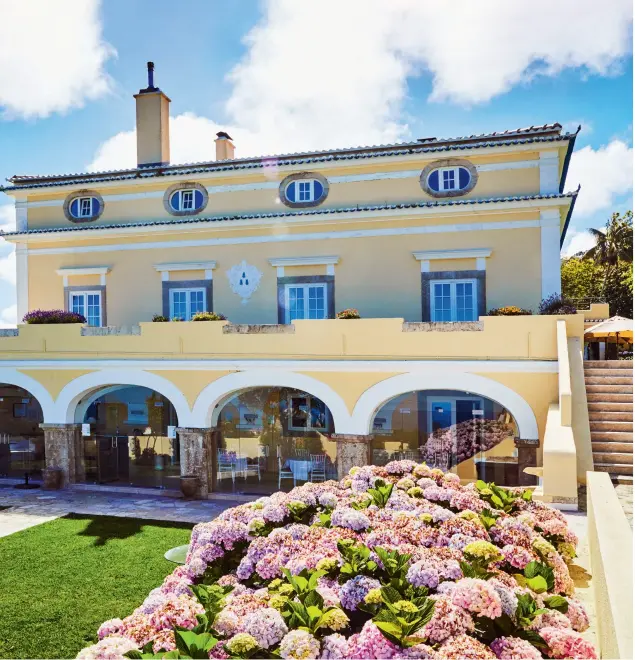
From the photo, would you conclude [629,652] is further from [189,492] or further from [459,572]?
[189,492]

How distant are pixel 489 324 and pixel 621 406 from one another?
130 inches

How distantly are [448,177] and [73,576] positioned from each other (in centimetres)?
1557

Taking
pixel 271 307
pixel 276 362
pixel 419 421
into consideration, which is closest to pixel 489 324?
pixel 419 421

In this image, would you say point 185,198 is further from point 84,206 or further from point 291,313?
point 291,313

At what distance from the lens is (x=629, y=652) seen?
9.58ft

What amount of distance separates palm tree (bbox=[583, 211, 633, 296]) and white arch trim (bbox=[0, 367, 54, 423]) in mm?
42633

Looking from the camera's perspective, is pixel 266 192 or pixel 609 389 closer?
pixel 609 389

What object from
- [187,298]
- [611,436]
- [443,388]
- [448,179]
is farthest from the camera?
[187,298]

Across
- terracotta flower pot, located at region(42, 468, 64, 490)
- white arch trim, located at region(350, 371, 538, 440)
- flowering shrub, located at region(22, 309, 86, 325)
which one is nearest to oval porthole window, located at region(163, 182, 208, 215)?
flowering shrub, located at region(22, 309, 86, 325)

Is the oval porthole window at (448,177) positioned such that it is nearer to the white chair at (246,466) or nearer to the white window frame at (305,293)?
the white window frame at (305,293)

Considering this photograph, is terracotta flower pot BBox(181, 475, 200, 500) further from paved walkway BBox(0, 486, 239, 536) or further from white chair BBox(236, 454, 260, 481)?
white chair BBox(236, 454, 260, 481)

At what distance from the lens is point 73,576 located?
10523 millimetres

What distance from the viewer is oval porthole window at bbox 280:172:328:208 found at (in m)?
20.6

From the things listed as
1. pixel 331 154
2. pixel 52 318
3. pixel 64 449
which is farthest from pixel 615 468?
pixel 52 318
